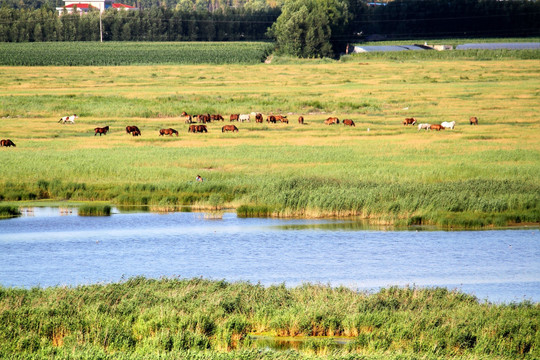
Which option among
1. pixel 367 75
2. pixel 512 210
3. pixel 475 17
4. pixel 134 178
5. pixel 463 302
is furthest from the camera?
pixel 475 17

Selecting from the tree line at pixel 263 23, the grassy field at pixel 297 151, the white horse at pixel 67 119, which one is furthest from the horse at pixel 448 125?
the tree line at pixel 263 23

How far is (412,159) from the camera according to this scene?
39.7m

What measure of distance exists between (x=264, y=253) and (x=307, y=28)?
369 feet

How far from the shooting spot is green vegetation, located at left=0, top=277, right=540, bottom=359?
1465 cm

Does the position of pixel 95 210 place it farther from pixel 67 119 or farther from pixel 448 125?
pixel 448 125

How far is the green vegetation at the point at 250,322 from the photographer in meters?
14.6

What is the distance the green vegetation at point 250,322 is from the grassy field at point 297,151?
11.8 meters

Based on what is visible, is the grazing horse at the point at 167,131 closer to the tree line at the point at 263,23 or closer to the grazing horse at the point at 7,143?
the grazing horse at the point at 7,143

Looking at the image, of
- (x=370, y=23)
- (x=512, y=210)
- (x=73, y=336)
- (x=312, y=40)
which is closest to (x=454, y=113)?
(x=512, y=210)

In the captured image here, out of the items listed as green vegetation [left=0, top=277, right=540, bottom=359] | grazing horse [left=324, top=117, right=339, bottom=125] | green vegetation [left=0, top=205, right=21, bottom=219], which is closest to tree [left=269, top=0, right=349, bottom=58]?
grazing horse [left=324, top=117, right=339, bottom=125]

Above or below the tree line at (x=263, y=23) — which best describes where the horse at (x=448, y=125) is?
below

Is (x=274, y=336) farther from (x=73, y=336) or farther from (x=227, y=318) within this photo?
(x=73, y=336)

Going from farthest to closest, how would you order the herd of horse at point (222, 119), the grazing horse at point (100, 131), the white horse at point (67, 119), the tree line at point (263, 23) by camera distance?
the tree line at point (263, 23) < the white horse at point (67, 119) < the grazing horse at point (100, 131) < the herd of horse at point (222, 119)

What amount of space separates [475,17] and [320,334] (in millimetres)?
160855
